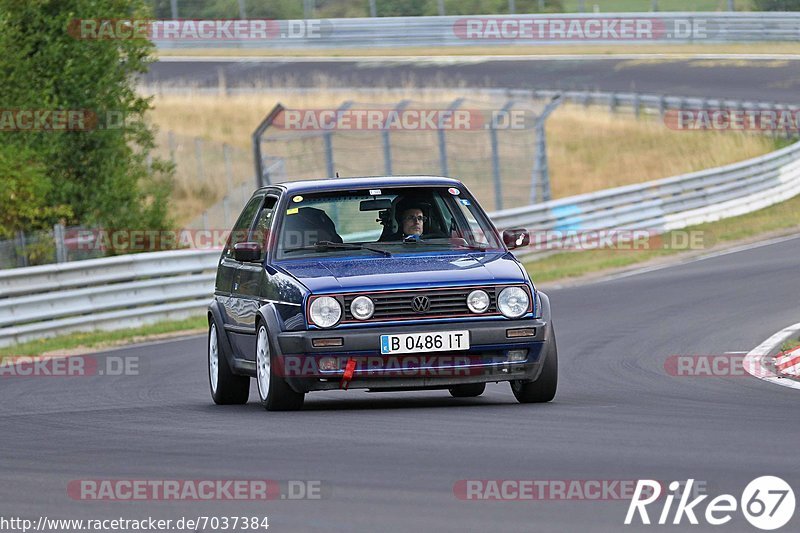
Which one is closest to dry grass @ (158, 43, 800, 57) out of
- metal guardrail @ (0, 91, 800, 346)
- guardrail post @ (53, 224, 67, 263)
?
metal guardrail @ (0, 91, 800, 346)

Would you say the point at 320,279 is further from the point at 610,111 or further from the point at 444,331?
the point at 610,111

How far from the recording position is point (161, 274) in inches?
846

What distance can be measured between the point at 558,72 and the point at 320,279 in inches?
1489

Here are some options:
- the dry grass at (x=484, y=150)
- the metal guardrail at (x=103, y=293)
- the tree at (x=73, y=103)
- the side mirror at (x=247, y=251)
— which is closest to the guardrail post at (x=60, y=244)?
the metal guardrail at (x=103, y=293)

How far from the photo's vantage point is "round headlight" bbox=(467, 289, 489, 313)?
10.2m

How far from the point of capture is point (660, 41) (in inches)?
1966

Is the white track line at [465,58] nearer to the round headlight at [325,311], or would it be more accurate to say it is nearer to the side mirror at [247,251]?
the side mirror at [247,251]

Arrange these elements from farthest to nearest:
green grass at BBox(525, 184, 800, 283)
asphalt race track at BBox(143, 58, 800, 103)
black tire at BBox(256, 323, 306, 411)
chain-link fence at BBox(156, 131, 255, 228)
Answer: asphalt race track at BBox(143, 58, 800, 103) → chain-link fence at BBox(156, 131, 255, 228) → green grass at BBox(525, 184, 800, 283) → black tire at BBox(256, 323, 306, 411)

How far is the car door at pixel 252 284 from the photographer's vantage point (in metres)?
11.2

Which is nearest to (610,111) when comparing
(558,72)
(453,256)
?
(558,72)

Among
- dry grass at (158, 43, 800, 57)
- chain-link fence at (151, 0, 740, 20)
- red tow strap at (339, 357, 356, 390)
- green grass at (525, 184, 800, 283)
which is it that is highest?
chain-link fence at (151, 0, 740, 20)

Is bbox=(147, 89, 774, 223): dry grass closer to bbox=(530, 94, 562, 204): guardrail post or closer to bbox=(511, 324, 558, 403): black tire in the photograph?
bbox=(530, 94, 562, 204): guardrail post

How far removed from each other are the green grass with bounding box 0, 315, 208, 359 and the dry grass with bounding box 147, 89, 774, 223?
12.2 meters

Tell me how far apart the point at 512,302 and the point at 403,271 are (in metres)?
0.75
